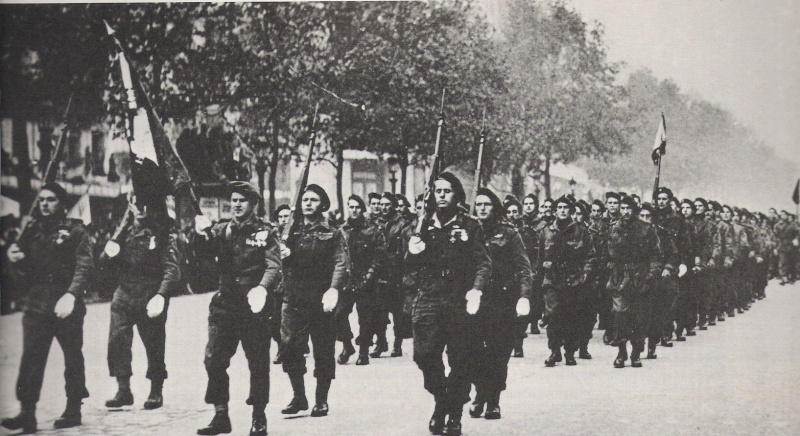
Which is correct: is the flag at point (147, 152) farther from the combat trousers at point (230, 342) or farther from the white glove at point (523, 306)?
the white glove at point (523, 306)

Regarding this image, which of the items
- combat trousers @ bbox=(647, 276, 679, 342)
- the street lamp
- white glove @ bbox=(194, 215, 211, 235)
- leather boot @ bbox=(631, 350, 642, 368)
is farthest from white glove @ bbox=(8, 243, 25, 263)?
the street lamp

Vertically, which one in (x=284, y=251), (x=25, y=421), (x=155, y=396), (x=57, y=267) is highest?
(x=284, y=251)

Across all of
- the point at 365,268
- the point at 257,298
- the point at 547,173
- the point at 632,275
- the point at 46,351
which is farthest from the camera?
the point at 547,173

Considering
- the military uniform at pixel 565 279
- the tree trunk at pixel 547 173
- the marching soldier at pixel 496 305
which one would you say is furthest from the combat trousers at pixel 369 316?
the tree trunk at pixel 547 173

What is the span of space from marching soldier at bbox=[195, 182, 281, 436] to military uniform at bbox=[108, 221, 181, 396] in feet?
3.10

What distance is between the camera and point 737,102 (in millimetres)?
10047

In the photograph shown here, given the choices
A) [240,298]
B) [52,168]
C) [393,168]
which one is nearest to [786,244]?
[393,168]

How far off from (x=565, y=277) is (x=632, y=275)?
2.45ft

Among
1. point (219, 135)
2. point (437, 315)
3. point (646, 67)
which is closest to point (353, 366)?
point (219, 135)

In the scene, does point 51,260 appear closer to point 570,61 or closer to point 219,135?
point 219,135

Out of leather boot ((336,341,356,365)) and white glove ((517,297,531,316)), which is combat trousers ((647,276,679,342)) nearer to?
leather boot ((336,341,356,365))

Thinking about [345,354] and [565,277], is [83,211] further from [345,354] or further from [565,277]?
[565,277]

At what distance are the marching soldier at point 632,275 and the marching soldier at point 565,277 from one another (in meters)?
0.35

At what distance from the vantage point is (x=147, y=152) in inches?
362
